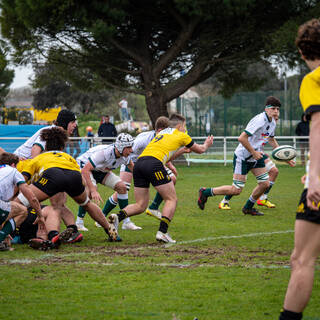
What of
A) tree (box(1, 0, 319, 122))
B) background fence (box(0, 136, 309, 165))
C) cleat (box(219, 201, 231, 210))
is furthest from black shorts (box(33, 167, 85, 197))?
tree (box(1, 0, 319, 122))

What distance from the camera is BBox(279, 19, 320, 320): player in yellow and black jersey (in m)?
3.76

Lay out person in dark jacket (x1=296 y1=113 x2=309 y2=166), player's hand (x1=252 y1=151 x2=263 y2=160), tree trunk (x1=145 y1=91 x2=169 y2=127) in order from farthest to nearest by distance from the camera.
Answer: tree trunk (x1=145 y1=91 x2=169 y2=127) → person in dark jacket (x1=296 y1=113 x2=309 y2=166) → player's hand (x1=252 y1=151 x2=263 y2=160)

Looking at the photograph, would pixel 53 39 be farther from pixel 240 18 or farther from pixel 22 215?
pixel 22 215

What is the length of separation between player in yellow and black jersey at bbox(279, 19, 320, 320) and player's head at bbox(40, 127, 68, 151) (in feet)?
15.3

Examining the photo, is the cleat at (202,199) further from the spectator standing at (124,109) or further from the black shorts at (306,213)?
the spectator standing at (124,109)

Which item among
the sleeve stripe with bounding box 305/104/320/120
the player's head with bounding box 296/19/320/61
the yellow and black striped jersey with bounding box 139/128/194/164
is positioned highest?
the player's head with bounding box 296/19/320/61

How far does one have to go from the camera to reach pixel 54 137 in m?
8.02

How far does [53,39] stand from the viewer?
1054 inches

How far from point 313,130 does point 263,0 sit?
22269mm

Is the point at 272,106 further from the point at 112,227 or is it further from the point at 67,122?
the point at 112,227

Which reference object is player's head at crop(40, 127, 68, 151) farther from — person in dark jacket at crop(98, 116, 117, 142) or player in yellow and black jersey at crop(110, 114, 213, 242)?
person in dark jacket at crop(98, 116, 117, 142)

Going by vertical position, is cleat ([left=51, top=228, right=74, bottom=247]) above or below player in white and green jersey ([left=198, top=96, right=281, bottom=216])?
below

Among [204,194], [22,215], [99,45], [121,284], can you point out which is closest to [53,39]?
[99,45]

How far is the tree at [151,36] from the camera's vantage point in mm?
24375
